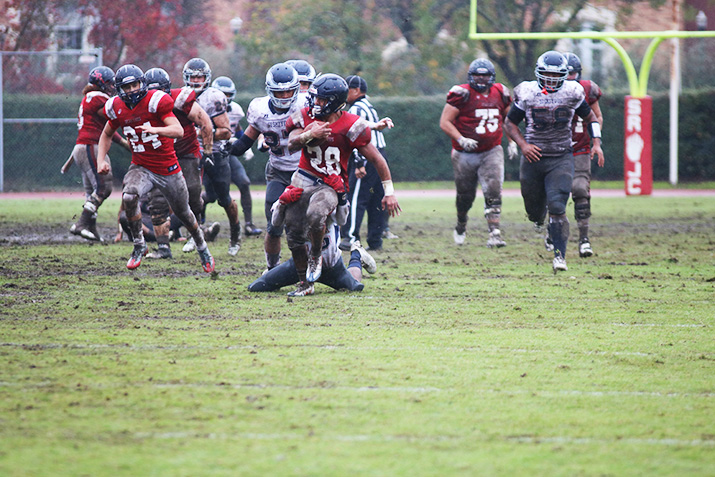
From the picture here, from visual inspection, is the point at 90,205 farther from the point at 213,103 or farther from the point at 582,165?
the point at 582,165

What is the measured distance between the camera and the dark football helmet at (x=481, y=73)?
11.0 meters

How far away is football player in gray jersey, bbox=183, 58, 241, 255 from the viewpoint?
10031mm

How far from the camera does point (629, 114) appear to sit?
20188 mm

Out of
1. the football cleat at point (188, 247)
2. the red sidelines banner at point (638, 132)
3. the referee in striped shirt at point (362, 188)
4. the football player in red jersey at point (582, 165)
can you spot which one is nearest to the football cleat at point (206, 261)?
the referee in striped shirt at point (362, 188)

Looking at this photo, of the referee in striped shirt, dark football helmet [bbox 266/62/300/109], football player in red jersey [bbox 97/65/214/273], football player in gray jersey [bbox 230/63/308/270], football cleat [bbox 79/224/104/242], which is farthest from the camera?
football cleat [bbox 79/224/104/242]

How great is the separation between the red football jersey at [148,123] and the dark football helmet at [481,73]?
13.2 ft

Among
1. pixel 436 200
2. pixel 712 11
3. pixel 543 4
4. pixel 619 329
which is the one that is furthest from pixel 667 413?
pixel 712 11

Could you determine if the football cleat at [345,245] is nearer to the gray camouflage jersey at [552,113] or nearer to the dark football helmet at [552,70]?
the gray camouflage jersey at [552,113]

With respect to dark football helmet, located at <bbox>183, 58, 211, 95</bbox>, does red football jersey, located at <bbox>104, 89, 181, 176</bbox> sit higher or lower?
lower

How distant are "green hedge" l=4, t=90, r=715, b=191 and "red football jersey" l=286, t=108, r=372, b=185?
15.9 metres

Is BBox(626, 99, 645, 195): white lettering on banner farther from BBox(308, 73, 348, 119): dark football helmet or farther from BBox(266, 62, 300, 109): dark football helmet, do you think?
BBox(308, 73, 348, 119): dark football helmet

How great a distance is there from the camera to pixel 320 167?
7.45 m

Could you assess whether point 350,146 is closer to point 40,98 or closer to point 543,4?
point 40,98

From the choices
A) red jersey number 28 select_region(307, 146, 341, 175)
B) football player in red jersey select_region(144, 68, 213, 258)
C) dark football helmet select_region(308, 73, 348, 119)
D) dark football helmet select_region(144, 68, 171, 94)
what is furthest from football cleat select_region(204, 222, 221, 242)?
dark football helmet select_region(308, 73, 348, 119)
